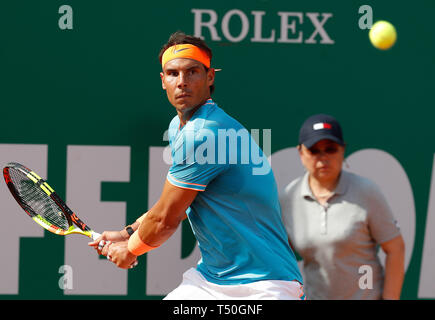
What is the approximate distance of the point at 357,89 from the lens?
420 cm

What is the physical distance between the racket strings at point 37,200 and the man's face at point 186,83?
40.6 inches

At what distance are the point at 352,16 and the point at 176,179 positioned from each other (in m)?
2.01

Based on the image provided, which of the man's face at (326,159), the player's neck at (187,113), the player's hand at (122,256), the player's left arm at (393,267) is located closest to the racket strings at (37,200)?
the player's hand at (122,256)

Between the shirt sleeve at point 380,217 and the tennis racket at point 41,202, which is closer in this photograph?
the tennis racket at point 41,202

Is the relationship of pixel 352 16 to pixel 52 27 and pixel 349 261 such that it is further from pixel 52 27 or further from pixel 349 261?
pixel 52 27

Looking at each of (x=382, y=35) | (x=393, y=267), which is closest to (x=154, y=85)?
(x=382, y=35)

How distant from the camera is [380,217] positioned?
11.6ft

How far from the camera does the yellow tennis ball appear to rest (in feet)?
13.2

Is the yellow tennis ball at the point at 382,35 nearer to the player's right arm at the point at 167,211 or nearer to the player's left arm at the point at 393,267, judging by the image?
the player's left arm at the point at 393,267

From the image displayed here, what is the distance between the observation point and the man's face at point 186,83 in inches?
112

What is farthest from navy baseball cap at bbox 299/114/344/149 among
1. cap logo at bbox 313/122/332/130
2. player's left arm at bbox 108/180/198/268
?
player's left arm at bbox 108/180/198/268

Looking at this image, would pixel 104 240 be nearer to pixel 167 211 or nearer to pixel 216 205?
pixel 167 211

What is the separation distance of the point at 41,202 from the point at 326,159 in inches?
62.2

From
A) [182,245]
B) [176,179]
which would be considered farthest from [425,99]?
[176,179]
